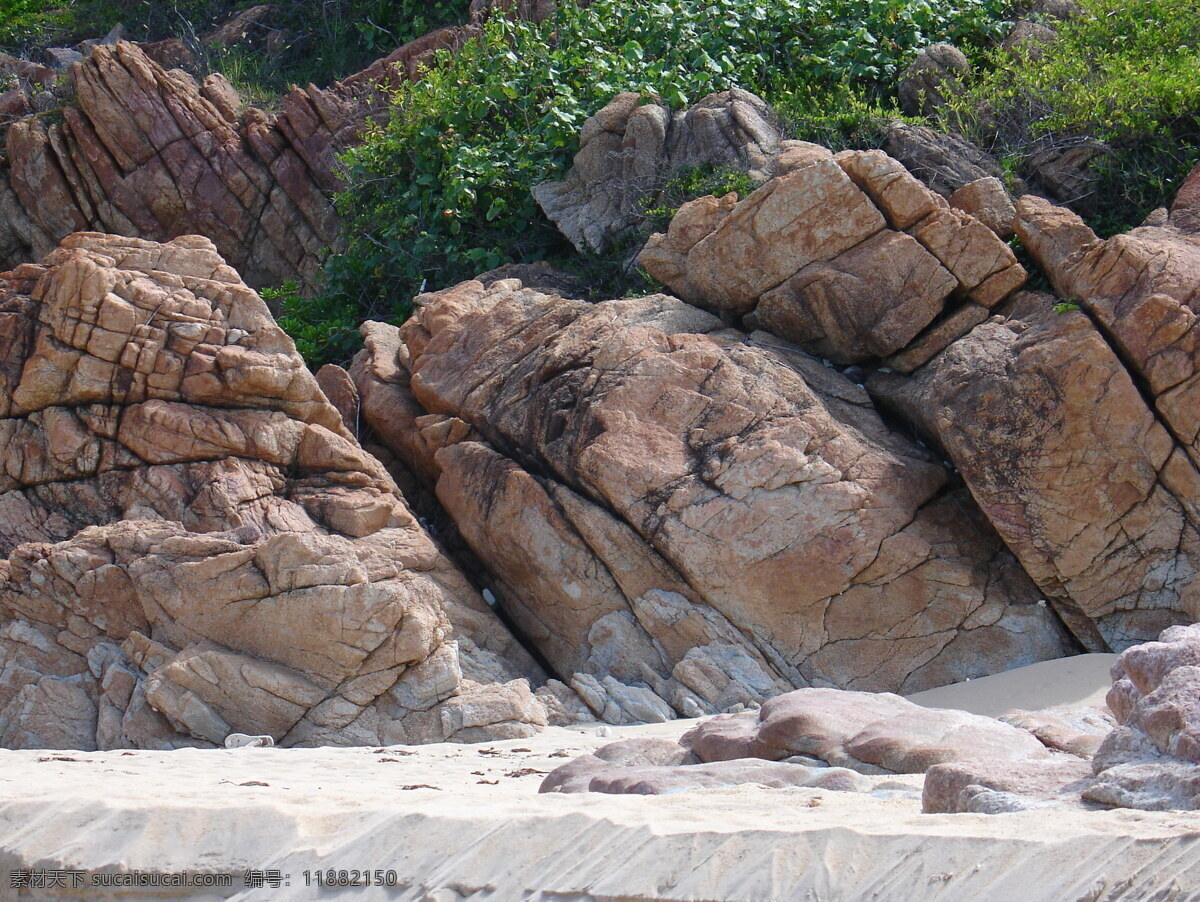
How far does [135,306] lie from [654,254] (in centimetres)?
380

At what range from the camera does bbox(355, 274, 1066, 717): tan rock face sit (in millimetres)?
7758

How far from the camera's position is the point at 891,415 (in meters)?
8.78

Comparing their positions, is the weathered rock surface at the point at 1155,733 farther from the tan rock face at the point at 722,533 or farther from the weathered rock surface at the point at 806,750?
the tan rock face at the point at 722,533

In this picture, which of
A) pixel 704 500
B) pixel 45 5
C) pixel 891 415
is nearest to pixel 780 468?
pixel 704 500

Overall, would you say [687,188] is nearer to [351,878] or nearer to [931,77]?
[931,77]

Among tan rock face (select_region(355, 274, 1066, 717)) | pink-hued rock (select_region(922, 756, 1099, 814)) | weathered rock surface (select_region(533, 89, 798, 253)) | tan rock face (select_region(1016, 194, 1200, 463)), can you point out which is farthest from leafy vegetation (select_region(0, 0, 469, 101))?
pink-hued rock (select_region(922, 756, 1099, 814))

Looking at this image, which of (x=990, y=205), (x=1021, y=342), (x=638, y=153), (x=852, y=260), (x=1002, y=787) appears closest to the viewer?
(x=1002, y=787)

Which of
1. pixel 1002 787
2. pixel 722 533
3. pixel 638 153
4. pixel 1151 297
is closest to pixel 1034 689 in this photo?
pixel 722 533

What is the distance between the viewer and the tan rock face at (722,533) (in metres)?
7.76

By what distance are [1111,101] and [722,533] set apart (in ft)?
17.1

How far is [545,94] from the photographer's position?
40.2 ft

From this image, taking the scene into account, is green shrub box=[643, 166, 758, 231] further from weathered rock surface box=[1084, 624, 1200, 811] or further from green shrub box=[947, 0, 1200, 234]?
weathered rock surface box=[1084, 624, 1200, 811]

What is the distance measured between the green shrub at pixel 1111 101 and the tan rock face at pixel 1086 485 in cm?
239

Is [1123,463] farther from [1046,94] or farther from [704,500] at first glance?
[1046,94]
